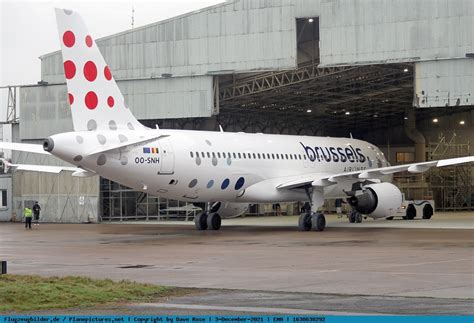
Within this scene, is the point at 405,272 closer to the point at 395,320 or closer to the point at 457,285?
the point at 457,285

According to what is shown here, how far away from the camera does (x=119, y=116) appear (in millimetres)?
33844

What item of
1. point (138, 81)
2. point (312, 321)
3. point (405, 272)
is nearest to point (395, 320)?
point (312, 321)

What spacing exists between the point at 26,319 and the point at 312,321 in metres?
3.40

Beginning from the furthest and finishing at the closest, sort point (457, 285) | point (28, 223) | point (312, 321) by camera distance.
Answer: point (28, 223) → point (457, 285) → point (312, 321)

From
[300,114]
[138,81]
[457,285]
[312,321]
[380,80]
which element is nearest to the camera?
[312,321]

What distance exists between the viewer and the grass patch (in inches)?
521

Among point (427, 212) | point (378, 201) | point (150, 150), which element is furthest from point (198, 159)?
point (427, 212)

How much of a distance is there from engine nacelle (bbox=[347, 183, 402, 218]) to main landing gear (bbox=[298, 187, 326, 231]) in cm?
163

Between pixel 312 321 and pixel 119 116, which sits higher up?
pixel 119 116

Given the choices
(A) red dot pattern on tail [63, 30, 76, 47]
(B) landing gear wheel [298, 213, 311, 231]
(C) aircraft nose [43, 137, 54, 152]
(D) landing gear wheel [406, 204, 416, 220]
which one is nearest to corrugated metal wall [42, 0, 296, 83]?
(D) landing gear wheel [406, 204, 416, 220]

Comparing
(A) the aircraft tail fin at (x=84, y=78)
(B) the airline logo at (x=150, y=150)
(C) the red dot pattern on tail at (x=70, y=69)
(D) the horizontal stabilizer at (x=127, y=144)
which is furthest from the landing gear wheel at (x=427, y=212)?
(C) the red dot pattern on tail at (x=70, y=69)

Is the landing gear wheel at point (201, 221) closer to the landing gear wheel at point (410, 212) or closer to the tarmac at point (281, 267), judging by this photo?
the tarmac at point (281, 267)

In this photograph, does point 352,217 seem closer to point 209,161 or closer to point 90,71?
point 209,161

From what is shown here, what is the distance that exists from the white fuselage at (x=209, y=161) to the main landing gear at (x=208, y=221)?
1.16 m
